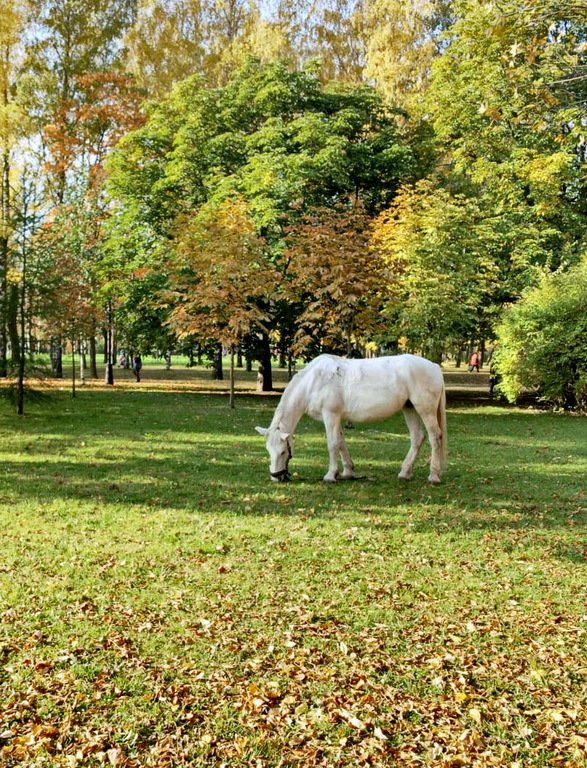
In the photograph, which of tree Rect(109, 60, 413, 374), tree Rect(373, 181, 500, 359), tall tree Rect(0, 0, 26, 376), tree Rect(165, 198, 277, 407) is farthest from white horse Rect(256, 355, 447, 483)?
tree Rect(109, 60, 413, 374)

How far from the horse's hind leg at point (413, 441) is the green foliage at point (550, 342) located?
12.5 metres

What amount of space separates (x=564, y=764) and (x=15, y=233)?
18.0m

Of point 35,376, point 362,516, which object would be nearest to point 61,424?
point 35,376

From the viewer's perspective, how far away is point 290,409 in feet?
34.6

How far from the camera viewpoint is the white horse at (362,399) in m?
10.4

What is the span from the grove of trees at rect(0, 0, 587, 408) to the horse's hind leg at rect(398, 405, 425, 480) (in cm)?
733

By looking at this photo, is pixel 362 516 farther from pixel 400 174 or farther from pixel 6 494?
pixel 400 174

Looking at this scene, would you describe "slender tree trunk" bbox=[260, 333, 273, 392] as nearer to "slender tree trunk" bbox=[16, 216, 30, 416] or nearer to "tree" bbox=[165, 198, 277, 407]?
"tree" bbox=[165, 198, 277, 407]

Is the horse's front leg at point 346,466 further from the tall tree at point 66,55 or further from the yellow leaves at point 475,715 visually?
the tall tree at point 66,55

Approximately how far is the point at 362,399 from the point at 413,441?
1.13 meters

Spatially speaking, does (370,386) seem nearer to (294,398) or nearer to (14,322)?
(294,398)

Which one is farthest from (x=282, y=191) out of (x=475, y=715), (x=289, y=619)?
(x=475, y=715)

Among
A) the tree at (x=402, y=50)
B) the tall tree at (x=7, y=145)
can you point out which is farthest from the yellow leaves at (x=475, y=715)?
the tree at (x=402, y=50)

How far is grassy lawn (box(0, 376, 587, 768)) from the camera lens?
3.84 m
